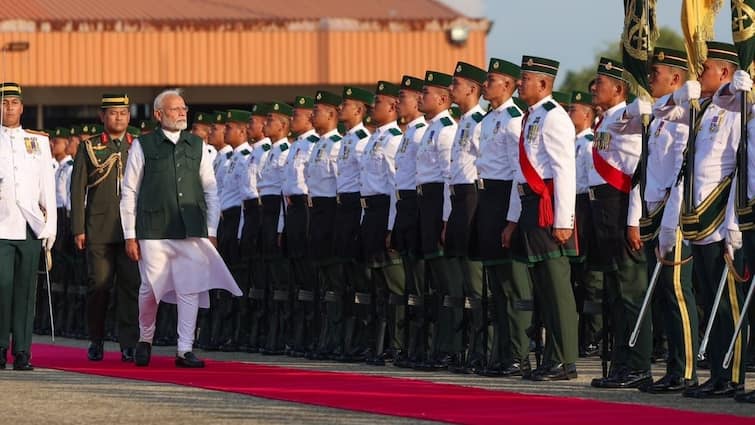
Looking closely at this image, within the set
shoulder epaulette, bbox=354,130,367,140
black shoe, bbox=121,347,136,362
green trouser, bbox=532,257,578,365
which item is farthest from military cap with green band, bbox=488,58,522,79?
black shoe, bbox=121,347,136,362

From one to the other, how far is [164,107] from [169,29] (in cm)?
2225

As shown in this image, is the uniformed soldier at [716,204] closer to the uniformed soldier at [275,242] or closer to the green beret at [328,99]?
the green beret at [328,99]

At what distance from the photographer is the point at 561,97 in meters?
15.3

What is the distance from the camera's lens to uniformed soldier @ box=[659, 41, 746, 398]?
414 inches

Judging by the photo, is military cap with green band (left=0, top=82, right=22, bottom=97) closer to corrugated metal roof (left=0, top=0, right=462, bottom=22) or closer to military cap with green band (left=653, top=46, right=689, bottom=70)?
military cap with green band (left=653, top=46, right=689, bottom=70)

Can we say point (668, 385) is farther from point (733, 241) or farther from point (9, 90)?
point (9, 90)

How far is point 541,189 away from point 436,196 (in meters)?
1.70

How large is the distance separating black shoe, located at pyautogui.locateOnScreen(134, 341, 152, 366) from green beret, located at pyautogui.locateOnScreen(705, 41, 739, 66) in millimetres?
5189

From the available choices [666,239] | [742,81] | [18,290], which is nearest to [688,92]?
[742,81]

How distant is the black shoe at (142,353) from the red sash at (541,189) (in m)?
3.33

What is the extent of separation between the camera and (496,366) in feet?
42.2

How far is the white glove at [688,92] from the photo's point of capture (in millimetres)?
10711

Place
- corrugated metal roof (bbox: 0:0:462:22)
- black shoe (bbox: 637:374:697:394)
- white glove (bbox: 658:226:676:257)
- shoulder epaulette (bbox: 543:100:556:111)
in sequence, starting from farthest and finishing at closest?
1. corrugated metal roof (bbox: 0:0:462:22)
2. shoulder epaulette (bbox: 543:100:556:111)
3. black shoe (bbox: 637:374:697:394)
4. white glove (bbox: 658:226:676:257)

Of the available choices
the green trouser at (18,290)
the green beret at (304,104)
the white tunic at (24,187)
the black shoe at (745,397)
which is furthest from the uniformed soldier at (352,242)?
the black shoe at (745,397)
